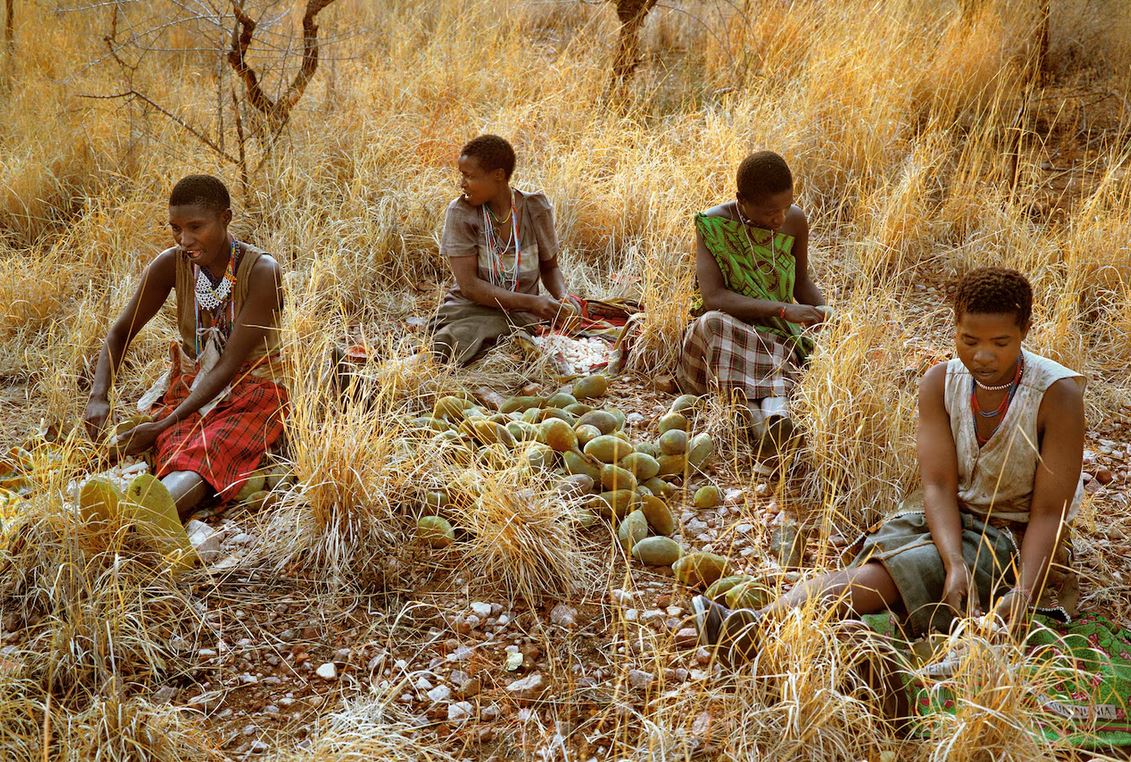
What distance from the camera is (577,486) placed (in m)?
2.81

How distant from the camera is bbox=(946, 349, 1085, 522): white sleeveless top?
7.68 feet

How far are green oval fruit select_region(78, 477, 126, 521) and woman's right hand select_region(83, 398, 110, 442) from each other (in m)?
0.68

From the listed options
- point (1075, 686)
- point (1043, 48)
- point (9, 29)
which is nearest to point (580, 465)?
point (1075, 686)

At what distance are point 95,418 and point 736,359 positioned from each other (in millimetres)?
1990

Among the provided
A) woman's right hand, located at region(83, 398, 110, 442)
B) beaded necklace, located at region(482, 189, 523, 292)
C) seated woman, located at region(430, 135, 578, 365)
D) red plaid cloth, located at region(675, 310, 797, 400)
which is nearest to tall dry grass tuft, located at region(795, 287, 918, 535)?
red plaid cloth, located at region(675, 310, 797, 400)

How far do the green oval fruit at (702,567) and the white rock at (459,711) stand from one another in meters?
0.63

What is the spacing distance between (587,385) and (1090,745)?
6.22ft

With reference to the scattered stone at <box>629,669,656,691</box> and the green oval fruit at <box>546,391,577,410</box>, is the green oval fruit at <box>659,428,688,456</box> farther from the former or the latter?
the scattered stone at <box>629,669,656,691</box>

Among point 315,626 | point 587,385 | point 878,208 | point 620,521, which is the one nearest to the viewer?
point 315,626

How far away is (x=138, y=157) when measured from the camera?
499 cm

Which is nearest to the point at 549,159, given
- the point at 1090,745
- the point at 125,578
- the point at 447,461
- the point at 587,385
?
the point at 587,385

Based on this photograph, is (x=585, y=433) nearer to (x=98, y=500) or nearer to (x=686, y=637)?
(x=686, y=637)

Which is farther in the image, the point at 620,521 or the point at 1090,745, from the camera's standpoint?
the point at 620,521

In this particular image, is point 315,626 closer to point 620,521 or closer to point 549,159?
point 620,521
